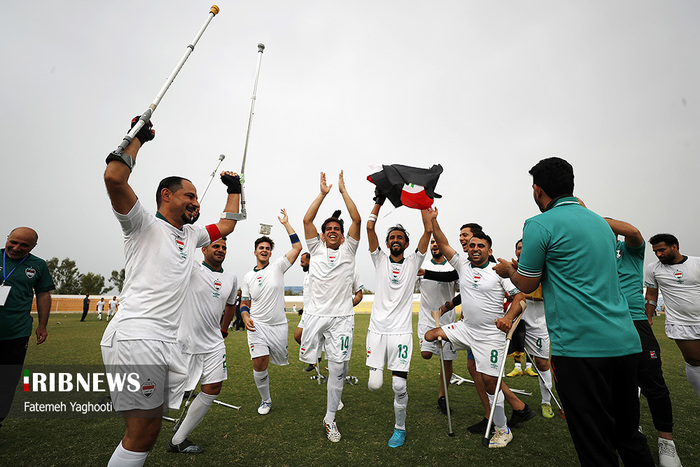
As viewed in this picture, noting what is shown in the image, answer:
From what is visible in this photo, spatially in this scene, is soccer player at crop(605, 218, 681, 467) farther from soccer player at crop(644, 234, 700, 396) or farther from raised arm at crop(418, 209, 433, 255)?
raised arm at crop(418, 209, 433, 255)

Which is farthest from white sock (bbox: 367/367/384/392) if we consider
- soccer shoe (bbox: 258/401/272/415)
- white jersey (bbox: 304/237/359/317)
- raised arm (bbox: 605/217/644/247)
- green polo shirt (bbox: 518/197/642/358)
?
raised arm (bbox: 605/217/644/247)

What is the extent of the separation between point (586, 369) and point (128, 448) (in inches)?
130

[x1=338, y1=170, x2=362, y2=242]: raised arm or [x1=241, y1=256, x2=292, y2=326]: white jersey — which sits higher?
[x1=338, y1=170, x2=362, y2=242]: raised arm

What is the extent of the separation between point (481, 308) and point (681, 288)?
3.45 metres

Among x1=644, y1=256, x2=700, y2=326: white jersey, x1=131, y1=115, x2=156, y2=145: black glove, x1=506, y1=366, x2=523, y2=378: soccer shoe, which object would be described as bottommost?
x1=506, y1=366, x2=523, y2=378: soccer shoe

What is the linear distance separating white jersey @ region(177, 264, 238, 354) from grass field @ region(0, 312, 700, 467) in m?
1.26

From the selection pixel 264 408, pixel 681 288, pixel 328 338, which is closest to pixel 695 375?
pixel 681 288

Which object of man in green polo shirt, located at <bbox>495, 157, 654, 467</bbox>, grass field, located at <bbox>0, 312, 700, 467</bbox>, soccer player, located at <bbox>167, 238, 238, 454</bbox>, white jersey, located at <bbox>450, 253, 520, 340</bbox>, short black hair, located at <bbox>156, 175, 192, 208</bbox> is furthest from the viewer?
white jersey, located at <bbox>450, 253, 520, 340</bbox>

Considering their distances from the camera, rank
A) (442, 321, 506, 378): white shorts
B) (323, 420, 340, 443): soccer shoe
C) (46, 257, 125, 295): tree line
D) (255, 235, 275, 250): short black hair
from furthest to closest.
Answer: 1. (46, 257, 125, 295): tree line
2. (255, 235, 275, 250): short black hair
3. (442, 321, 506, 378): white shorts
4. (323, 420, 340, 443): soccer shoe

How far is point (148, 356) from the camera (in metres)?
2.63

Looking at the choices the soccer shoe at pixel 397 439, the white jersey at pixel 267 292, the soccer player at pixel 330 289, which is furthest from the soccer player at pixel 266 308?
the soccer shoe at pixel 397 439

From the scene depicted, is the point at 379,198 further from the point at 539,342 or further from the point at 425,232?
the point at 539,342

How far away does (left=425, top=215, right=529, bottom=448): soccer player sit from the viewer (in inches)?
200

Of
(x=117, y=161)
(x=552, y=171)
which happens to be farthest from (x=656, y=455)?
(x=117, y=161)
